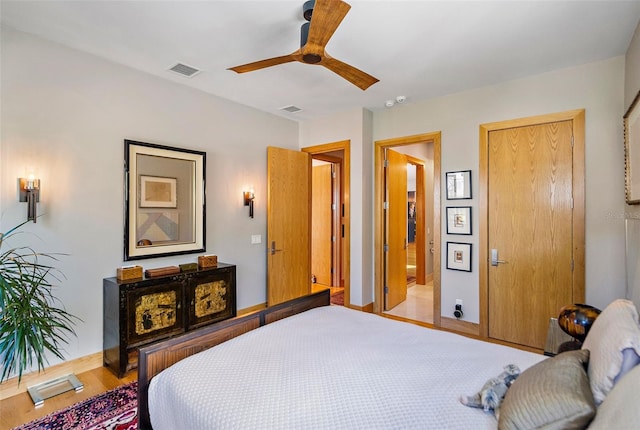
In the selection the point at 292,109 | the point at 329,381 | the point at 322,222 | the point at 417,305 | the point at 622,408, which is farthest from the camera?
the point at 322,222

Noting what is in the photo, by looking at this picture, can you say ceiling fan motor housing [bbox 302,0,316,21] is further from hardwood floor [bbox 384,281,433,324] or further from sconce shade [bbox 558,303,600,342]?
hardwood floor [bbox 384,281,433,324]

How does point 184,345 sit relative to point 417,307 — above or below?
above

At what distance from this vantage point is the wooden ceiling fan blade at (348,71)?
2.24 meters

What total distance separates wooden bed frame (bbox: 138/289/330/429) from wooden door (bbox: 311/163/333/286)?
358 centimetres

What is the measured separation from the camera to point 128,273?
2.86m

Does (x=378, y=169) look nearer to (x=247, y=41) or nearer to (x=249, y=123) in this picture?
(x=249, y=123)

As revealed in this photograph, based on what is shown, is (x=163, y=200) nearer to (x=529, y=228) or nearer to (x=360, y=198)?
(x=360, y=198)

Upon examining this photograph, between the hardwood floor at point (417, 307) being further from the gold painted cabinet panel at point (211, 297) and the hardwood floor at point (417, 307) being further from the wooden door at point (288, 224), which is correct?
the gold painted cabinet panel at point (211, 297)

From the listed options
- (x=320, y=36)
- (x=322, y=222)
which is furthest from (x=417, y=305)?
(x=320, y=36)

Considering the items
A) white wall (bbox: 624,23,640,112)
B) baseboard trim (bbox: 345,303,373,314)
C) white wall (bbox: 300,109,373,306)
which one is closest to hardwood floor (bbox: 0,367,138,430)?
baseboard trim (bbox: 345,303,373,314)

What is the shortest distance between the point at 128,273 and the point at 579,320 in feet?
10.9

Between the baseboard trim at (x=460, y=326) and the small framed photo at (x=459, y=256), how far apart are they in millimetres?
597

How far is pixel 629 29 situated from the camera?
2410mm

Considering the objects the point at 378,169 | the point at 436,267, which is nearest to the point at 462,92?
the point at 378,169
